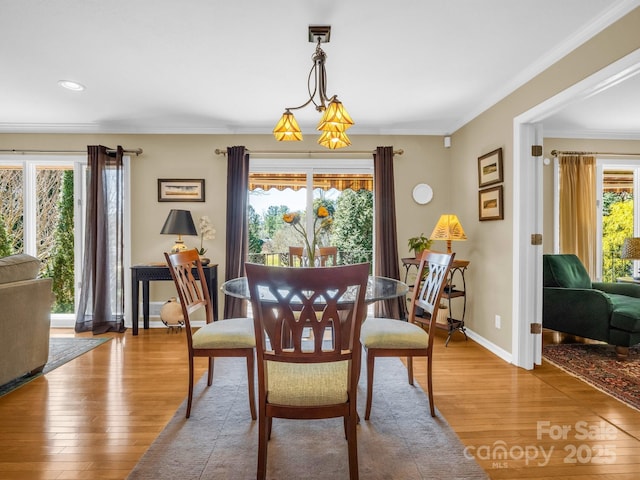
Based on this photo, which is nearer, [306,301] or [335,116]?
[306,301]

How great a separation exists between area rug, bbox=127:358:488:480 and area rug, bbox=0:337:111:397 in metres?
1.43

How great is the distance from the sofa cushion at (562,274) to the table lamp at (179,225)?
12.4ft

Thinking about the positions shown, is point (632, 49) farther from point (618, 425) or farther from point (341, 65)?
point (618, 425)

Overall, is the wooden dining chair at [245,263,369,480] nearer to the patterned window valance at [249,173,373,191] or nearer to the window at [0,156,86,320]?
the patterned window valance at [249,173,373,191]

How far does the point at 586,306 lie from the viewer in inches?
130

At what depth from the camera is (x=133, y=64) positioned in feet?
8.91

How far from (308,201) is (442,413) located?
2860 millimetres

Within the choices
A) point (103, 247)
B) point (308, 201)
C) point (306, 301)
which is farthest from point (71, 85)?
point (306, 301)

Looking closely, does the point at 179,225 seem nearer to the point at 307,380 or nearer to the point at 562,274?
the point at 307,380

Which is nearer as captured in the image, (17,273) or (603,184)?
(17,273)

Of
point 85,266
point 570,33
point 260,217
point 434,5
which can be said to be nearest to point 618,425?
point 570,33

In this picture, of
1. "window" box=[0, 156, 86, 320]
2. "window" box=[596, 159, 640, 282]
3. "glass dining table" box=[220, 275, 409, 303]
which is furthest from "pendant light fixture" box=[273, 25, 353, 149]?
"window" box=[596, 159, 640, 282]

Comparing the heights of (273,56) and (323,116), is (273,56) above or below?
above

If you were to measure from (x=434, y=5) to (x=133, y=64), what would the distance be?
220 centimetres
